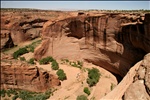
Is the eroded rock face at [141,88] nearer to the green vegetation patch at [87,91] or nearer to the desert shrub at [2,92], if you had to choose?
the green vegetation patch at [87,91]

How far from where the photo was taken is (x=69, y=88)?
64.1 feet

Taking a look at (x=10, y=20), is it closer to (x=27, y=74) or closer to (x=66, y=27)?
(x=66, y=27)

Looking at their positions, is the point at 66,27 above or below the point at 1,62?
above

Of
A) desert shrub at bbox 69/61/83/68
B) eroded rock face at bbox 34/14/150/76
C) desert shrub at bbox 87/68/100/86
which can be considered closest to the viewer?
eroded rock face at bbox 34/14/150/76

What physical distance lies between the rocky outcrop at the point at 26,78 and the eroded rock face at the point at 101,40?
6.05 m

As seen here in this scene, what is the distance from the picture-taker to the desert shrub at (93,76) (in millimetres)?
20016

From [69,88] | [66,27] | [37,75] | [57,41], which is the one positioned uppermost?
[66,27]

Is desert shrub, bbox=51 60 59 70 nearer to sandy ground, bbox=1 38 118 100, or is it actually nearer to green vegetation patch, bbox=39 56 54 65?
sandy ground, bbox=1 38 118 100

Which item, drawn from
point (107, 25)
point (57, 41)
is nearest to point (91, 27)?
point (107, 25)

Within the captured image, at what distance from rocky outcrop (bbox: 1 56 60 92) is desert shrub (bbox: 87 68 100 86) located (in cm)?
323

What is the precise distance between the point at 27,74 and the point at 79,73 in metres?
6.00

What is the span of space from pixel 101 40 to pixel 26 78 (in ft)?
29.2

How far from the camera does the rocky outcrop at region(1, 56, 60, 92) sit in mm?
19016

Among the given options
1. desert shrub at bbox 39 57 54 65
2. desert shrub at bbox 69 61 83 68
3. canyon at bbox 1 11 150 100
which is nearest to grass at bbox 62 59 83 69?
desert shrub at bbox 69 61 83 68
